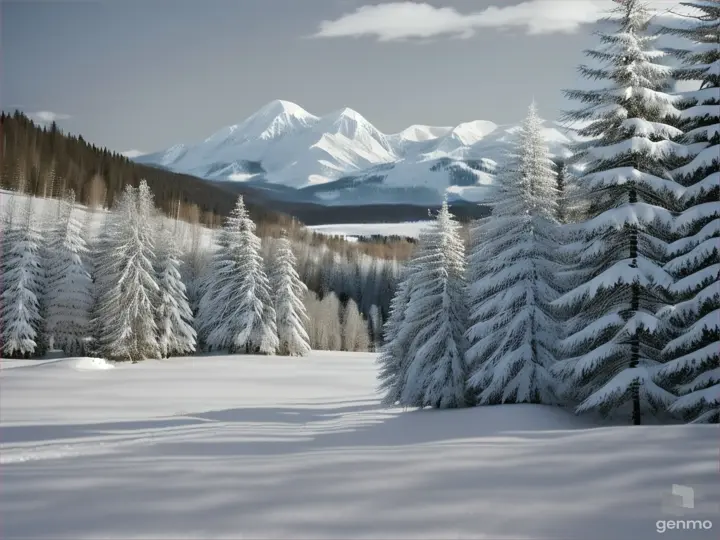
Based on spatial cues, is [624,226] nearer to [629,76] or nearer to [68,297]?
[629,76]

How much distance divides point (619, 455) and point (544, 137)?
1405cm

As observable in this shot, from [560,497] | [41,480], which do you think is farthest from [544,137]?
[41,480]

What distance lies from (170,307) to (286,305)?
367 inches

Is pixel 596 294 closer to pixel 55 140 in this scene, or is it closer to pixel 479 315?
pixel 479 315

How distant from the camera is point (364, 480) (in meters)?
7.82

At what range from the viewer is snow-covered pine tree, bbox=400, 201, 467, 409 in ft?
64.1

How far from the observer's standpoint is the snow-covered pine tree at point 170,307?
4047 centimetres

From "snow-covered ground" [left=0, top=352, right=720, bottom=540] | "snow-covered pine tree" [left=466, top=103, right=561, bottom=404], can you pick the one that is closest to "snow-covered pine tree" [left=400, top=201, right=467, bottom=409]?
"snow-covered pine tree" [left=466, top=103, right=561, bottom=404]

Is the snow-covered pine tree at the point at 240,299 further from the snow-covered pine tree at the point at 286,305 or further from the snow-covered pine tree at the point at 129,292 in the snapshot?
the snow-covered pine tree at the point at 129,292

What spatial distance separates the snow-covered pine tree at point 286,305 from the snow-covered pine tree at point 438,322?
23893mm

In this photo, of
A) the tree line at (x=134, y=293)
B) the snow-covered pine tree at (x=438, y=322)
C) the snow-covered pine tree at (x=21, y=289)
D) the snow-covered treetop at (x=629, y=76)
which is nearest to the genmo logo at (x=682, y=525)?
the snow-covered treetop at (x=629, y=76)

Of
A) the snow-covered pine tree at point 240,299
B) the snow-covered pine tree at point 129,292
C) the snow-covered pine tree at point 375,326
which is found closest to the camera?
the snow-covered pine tree at point 129,292

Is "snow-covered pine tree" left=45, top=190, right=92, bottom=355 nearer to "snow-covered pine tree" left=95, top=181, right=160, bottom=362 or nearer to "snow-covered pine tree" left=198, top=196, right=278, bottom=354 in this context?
"snow-covered pine tree" left=95, top=181, right=160, bottom=362

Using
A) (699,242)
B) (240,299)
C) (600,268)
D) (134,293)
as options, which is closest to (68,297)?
(134,293)
